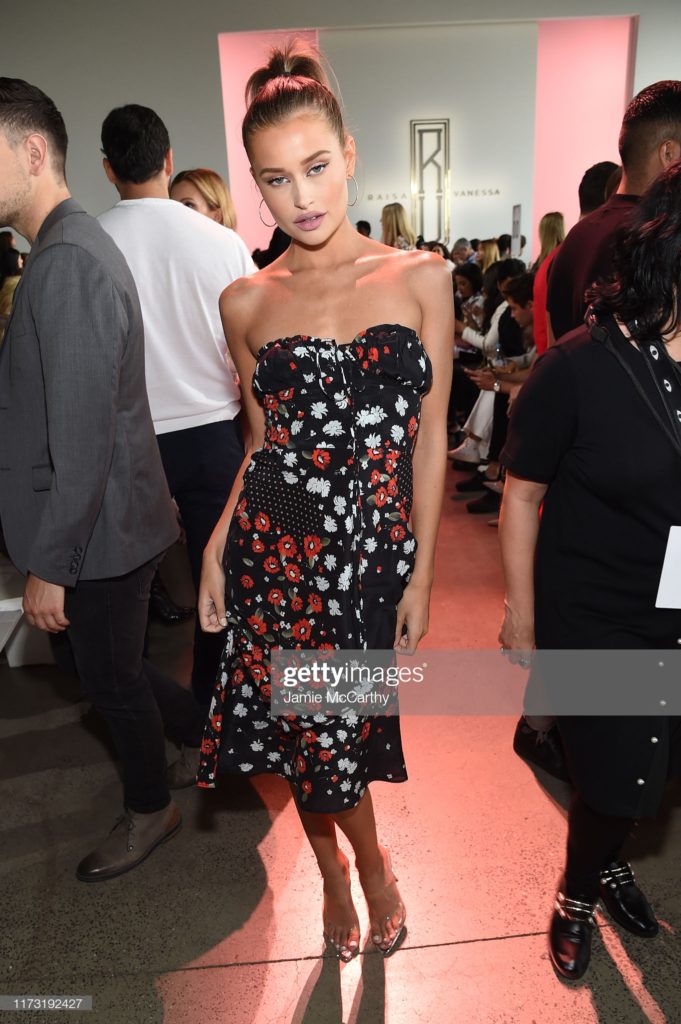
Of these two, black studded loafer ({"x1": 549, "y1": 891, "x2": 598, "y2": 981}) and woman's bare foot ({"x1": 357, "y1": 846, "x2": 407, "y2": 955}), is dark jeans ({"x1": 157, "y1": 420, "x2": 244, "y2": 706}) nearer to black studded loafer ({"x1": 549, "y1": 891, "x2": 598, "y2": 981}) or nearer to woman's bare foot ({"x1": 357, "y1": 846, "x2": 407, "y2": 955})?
woman's bare foot ({"x1": 357, "y1": 846, "x2": 407, "y2": 955})

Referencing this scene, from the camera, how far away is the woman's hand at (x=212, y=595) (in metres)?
1.62

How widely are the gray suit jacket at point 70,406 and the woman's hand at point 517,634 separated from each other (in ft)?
2.74

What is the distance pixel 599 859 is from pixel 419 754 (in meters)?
0.90

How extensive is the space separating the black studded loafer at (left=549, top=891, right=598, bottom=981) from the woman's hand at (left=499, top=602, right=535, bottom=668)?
0.56 m

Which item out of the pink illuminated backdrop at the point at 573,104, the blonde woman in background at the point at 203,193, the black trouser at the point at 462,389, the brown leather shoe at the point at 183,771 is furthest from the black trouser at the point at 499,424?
the pink illuminated backdrop at the point at 573,104

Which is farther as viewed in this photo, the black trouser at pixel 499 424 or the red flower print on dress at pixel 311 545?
the black trouser at pixel 499 424

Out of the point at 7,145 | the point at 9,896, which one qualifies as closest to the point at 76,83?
the point at 7,145

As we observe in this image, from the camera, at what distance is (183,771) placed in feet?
7.86

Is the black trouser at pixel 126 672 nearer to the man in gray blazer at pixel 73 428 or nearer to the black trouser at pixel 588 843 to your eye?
the man in gray blazer at pixel 73 428

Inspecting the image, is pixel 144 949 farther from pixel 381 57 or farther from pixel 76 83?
pixel 381 57

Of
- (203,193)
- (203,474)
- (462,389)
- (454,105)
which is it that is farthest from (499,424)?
(454,105)

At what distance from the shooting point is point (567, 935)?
66.9 inches

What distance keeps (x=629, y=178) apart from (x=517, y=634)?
1.47 meters

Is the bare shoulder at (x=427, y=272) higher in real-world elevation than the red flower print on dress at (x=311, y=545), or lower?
higher
